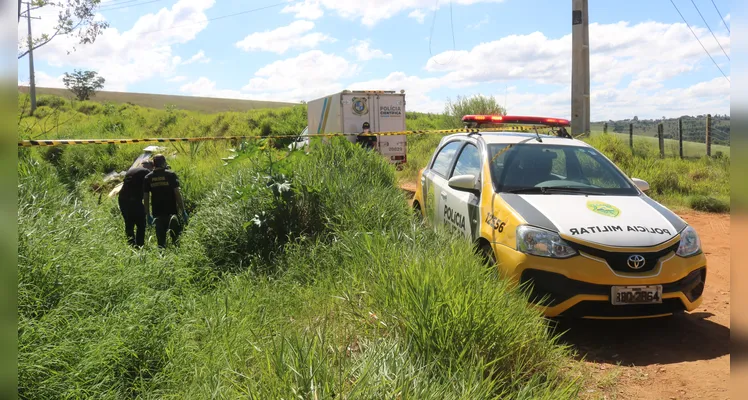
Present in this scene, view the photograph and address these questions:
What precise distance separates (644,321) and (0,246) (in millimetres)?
4841

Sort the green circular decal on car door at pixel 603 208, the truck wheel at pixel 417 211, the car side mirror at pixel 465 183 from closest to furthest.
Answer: the green circular decal on car door at pixel 603 208, the car side mirror at pixel 465 183, the truck wheel at pixel 417 211

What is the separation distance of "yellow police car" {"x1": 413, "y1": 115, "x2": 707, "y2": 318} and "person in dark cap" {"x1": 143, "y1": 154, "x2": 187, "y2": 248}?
14.2 ft

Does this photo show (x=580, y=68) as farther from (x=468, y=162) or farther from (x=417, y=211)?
(x=468, y=162)

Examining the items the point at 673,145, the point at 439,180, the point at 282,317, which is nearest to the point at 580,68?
the point at 673,145

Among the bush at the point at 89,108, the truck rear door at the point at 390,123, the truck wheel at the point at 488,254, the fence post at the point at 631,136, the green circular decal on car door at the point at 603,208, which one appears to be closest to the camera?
the green circular decal on car door at the point at 603,208

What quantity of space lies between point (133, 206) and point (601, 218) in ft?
20.0

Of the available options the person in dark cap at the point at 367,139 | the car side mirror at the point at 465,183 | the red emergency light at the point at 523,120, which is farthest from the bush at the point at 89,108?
the car side mirror at the point at 465,183

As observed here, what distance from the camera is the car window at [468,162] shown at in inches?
212

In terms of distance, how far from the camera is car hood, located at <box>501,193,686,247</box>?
156 inches

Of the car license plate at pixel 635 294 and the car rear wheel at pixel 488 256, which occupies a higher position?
the car rear wheel at pixel 488 256

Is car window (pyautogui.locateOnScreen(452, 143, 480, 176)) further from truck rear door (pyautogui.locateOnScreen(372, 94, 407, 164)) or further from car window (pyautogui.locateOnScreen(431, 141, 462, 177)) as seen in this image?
truck rear door (pyautogui.locateOnScreen(372, 94, 407, 164))

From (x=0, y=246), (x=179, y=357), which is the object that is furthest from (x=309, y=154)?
(x=0, y=246)

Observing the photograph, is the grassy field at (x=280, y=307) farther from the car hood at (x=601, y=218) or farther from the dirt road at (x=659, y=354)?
the car hood at (x=601, y=218)

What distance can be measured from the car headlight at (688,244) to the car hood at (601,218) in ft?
0.20
